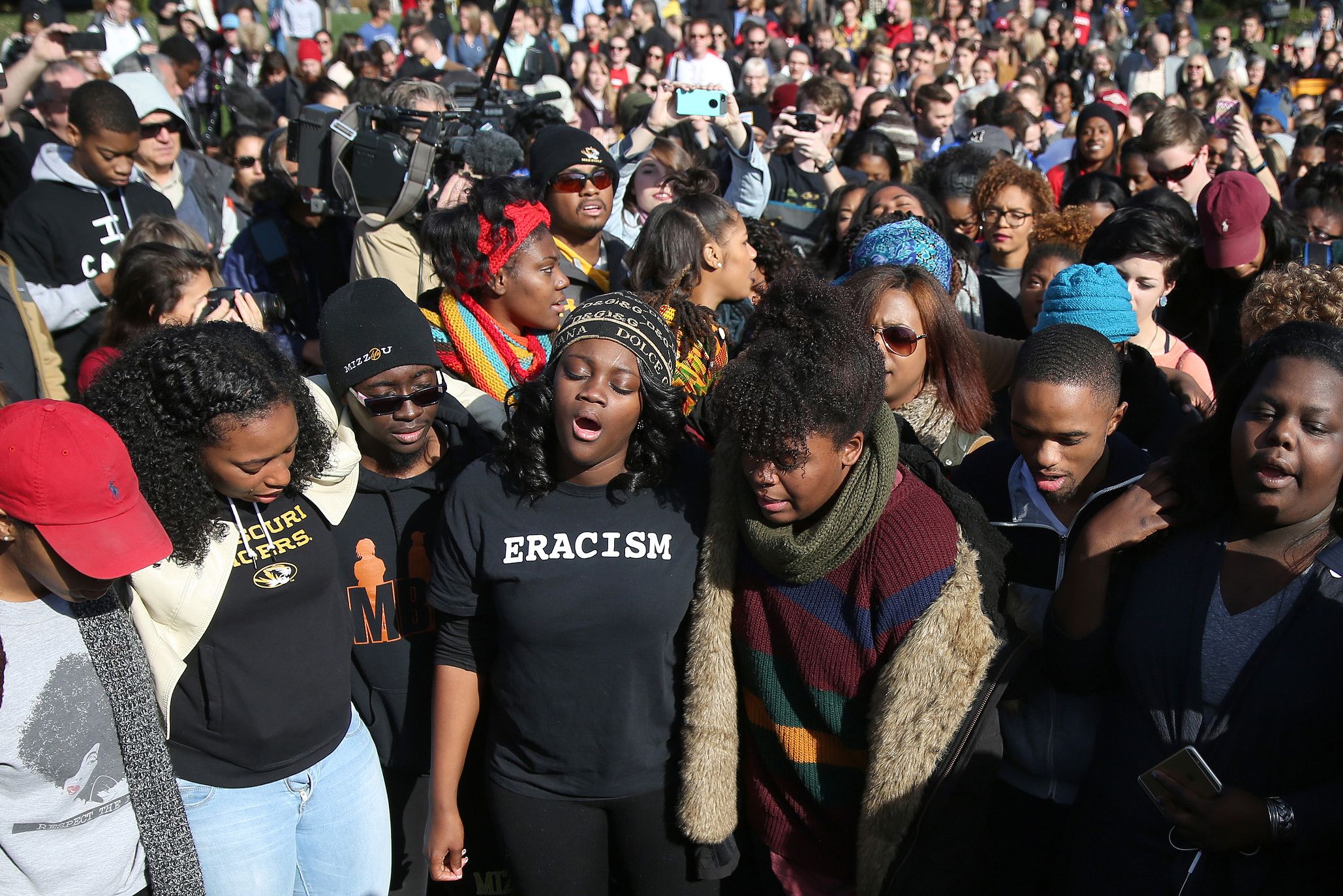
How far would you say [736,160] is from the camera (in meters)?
5.32

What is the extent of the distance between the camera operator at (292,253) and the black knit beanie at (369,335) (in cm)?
203

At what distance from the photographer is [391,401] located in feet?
8.89

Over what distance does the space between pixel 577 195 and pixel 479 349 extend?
1361mm

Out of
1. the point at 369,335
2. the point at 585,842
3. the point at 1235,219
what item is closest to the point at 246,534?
the point at 369,335

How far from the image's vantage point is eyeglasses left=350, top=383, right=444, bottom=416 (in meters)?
2.71

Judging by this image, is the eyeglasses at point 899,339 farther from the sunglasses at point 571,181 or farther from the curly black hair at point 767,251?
the sunglasses at point 571,181

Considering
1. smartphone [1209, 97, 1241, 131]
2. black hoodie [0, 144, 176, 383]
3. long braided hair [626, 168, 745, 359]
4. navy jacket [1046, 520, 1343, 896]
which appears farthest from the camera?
smartphone [1209, 97, 1241, 131]

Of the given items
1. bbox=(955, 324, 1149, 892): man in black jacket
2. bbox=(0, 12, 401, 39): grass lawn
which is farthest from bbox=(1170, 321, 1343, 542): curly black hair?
bbox=(0, 12, 401, 39): grass lawn

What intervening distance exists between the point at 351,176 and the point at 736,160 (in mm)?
1983

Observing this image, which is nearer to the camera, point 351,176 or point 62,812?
point 62,812

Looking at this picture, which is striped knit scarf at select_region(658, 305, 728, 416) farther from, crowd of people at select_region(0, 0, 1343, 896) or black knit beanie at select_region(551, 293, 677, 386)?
black knit beanie at select_region(551, 293, 677, 386)

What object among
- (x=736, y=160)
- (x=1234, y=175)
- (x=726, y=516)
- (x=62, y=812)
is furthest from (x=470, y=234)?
(x=1234, y=175)

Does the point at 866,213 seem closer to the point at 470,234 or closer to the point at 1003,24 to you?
the point at 470,234

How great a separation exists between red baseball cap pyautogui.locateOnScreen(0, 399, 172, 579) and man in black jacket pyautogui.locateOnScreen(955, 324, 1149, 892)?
6.41 ft
